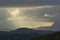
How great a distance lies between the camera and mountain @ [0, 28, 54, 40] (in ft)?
4.54

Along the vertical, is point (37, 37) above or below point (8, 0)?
below

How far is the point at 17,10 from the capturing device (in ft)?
4.66

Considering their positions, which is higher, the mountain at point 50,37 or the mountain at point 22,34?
the mountain at point 22,34

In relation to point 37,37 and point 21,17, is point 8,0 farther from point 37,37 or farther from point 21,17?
point 37,37

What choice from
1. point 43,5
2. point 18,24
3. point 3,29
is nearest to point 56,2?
point 43,5

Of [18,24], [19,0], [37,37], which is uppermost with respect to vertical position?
[19,0]

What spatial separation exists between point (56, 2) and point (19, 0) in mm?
250

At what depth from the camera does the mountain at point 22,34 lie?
4.54ft

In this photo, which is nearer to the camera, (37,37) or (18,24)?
(37,37)

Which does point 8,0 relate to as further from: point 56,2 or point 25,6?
point 56,2

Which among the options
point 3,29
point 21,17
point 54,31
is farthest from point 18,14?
→ point 54,31

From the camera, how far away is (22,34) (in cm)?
141

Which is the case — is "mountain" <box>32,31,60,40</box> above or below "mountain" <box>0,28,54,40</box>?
below

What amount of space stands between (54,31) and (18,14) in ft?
0.91
